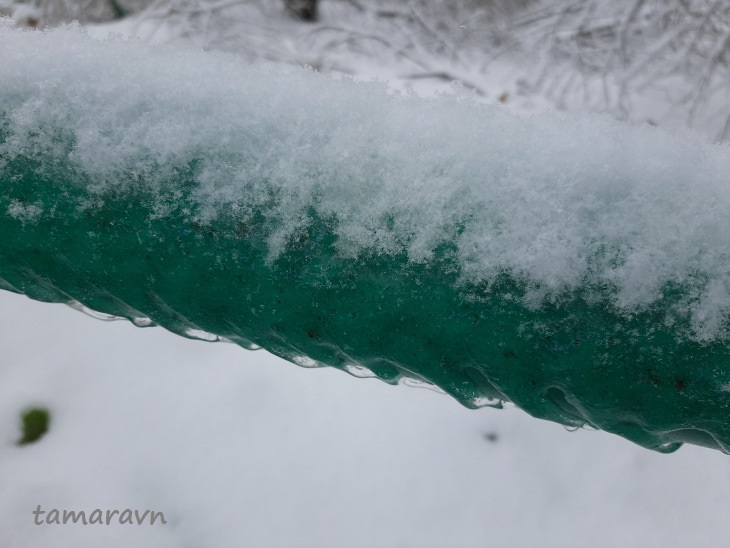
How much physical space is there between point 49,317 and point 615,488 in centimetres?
157

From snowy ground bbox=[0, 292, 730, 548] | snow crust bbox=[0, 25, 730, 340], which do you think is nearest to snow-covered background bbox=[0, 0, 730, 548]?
snowy ground bbox=[0, 292, 730, 548]

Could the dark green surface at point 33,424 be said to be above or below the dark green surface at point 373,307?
below

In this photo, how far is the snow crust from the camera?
257 millimetres

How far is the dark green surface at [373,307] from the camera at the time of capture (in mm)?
268

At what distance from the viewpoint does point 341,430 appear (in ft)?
4.29

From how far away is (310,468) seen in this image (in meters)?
1.27

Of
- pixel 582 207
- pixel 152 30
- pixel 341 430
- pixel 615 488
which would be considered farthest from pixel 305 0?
pixel 615 488

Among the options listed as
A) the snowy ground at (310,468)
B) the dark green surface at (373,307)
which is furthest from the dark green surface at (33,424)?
the dark green surface at (373,307)

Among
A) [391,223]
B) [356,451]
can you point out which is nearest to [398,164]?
[391,223]

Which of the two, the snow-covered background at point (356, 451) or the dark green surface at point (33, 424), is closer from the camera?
the snow-covered background at point (356, 451)

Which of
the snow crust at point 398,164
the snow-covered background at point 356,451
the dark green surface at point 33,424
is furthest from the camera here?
the dark green surface at point 33,424

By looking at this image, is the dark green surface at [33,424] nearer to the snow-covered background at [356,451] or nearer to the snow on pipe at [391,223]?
the snow-covered background at [356,451]

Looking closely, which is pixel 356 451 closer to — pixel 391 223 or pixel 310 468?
pixel 310 468

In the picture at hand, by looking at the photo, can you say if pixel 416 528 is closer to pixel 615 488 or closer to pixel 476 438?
pixel 476 438
